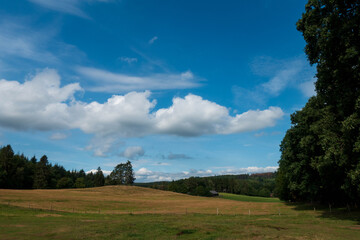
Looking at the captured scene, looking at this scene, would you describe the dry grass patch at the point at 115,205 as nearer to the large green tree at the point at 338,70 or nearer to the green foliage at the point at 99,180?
the large green tree at the point at 338,70

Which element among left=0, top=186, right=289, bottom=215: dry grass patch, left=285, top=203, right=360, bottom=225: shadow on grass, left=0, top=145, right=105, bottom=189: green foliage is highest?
left=0, top=145, right=105, bottom=189: green foliage

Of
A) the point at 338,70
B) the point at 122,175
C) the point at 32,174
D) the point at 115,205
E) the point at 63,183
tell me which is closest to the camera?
the point at 338,70

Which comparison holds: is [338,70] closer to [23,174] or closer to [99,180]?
[23,174]

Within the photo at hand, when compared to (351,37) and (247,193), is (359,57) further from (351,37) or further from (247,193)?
(247,193)

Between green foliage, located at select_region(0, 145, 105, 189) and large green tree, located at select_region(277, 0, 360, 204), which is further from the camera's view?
green foliage, located at select_region(0, 145, 105, 189)

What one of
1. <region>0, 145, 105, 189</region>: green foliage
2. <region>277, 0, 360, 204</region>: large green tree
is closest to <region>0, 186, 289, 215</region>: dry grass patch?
<region>277, 0, 360, 204</region>: large green tree

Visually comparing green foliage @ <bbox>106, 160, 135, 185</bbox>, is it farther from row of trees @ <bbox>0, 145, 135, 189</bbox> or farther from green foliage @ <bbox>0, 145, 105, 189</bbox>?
green foliage @ <bbox>0, 145, 105, 189</bbox>

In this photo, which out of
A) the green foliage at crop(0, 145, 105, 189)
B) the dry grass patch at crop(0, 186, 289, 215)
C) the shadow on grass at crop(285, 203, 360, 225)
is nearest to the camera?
the shadow on grass at crop(285, 203, 360, 225)

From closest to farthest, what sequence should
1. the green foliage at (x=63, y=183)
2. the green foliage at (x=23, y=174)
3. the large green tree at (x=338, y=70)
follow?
1. the large green tree at (x=338, y=70)
2. the green foliage at (x=23, y=174)
3. the green foliage at (x=63, y=183)

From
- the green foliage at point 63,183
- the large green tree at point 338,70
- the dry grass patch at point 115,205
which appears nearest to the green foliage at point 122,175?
the green foliage at point 63,183

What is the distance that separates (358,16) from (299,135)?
22.7 m

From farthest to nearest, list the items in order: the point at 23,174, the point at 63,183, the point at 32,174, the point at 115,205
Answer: the point at 63,183 → the point at 32,174 → the point at 23,174 → the point at 115,205

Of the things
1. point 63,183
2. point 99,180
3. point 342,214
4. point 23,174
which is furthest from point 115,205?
point 99,180

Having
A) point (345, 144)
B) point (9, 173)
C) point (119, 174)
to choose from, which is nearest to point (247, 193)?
point (119, 174)
